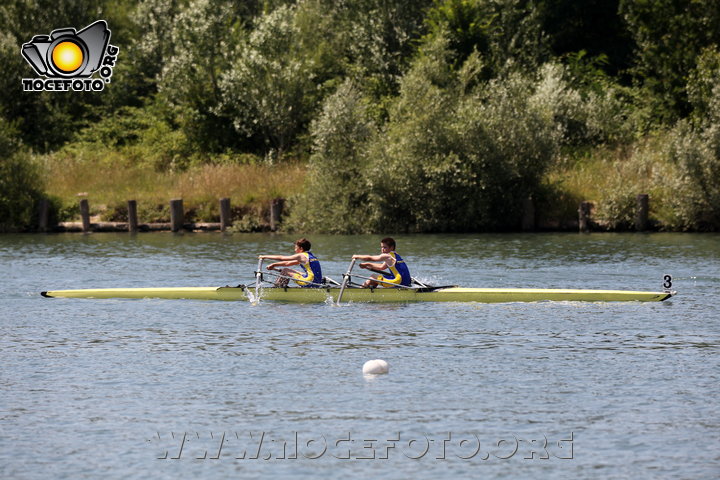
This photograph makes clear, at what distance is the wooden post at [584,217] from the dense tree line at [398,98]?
1.17m

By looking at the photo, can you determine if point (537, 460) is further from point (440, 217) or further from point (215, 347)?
point (440, 217)

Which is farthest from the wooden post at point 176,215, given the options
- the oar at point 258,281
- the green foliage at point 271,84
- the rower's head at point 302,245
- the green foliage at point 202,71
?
the rower's head at point 302,245

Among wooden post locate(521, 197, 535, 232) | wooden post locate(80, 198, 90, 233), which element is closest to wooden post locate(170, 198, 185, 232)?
wooden post locate(80, 198, 90, 233)

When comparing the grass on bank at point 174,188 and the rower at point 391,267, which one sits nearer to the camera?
the rower at point 391,267

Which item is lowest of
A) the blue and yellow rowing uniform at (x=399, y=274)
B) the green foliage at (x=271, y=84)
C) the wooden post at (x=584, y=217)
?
the blue and yellow rowing uniform at (x=399, y=274)

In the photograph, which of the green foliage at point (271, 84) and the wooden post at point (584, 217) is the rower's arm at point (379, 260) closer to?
the wooden post at point (584, 217)

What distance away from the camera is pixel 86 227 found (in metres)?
52.9

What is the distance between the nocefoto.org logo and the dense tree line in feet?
Result: 5.26

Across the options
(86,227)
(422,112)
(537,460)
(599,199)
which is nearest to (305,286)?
(537,460)

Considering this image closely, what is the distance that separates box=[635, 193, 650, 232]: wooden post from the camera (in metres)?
46.5

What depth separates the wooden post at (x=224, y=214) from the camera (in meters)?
51.3

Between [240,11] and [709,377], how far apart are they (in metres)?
64.0

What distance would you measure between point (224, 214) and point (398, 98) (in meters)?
10.1

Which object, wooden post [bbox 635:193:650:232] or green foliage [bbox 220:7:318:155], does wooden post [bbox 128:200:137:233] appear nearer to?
green foliage [bbox 220:7:318:155]
